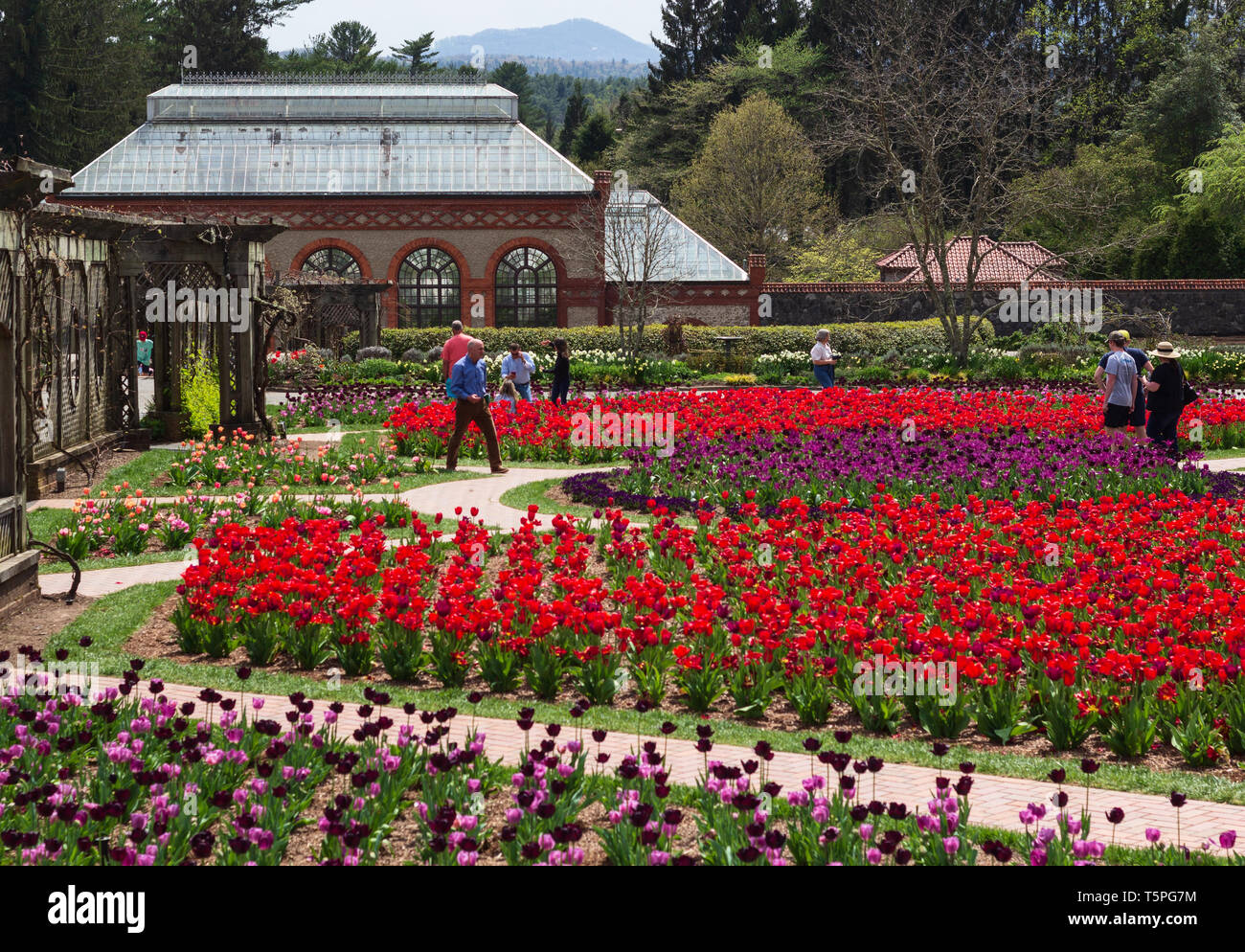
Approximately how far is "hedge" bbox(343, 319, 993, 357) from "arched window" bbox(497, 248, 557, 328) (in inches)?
141

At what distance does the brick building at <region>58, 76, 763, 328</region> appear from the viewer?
145 feet

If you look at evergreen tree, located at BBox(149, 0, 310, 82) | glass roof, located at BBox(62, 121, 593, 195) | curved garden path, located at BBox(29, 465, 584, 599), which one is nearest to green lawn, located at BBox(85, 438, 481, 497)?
curved garden path, located at BBox(29, 465, 584, 599)

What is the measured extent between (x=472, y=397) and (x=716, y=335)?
2522 centimetres

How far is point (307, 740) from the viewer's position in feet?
18.5

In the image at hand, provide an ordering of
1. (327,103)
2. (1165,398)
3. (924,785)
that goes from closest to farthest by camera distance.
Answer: (924,785) < (1165,398) < (327,103)

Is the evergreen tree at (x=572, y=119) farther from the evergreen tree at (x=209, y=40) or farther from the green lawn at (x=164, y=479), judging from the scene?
the green lawn at (x=164, y=479)

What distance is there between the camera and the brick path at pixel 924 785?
535 cm

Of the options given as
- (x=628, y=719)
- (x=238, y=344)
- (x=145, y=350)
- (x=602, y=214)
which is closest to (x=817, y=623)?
(x=628, y=719)

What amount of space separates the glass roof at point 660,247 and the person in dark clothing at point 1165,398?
25405 millimetres

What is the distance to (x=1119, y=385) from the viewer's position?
49.6 ft

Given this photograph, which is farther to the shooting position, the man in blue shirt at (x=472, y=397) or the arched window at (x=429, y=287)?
the arched window at (x=429, y=287)

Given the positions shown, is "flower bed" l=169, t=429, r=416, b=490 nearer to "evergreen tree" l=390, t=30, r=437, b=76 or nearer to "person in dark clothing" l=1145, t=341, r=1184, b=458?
"person in dark clothing" l=1145, t=341, r=1184, b=458

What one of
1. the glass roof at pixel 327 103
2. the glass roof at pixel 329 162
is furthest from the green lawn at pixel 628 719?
the glass roof at pixel 327 103

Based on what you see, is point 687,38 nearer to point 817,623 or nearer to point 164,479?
point 164,479
